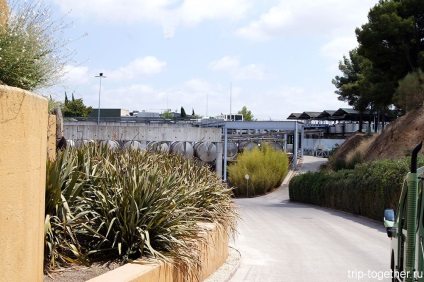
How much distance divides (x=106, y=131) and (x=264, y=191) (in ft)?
76.9

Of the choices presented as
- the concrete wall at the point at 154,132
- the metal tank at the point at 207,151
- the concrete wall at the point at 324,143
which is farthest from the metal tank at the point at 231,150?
the metal tank at the point at 207,151

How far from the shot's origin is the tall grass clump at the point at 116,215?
7402 millimetres

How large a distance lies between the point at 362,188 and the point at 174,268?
23.0 metres

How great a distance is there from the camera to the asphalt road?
1213 cm

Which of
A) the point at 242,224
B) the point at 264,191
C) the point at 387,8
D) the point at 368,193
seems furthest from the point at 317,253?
the point at 264,191

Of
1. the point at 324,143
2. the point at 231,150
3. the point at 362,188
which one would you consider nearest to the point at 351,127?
the point at 324,143

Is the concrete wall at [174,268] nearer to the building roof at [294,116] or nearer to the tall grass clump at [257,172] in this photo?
the tall grass clump at [257,172]

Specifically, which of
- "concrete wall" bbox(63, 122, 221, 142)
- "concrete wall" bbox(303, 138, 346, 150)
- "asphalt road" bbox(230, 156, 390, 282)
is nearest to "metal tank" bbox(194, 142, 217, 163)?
"concrete wall" bbox(63, 122, 221, 142)

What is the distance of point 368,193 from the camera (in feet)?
93.0

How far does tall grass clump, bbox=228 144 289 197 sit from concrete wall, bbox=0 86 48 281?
50.7 m

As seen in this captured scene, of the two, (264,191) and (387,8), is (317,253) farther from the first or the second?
(264,191)

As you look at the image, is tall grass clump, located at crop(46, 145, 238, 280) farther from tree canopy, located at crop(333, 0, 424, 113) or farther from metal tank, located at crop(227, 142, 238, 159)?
metal tank, located at crop(227, 142, 238, 159)

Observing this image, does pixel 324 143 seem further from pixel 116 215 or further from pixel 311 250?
pixel 116 215

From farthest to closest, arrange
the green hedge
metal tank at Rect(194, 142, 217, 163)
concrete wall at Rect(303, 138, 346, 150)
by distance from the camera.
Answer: concrete wall at Rect(303, 138, 346, 150) → metal tank at Rect(194, 142, 217, 163) → the green hedge
